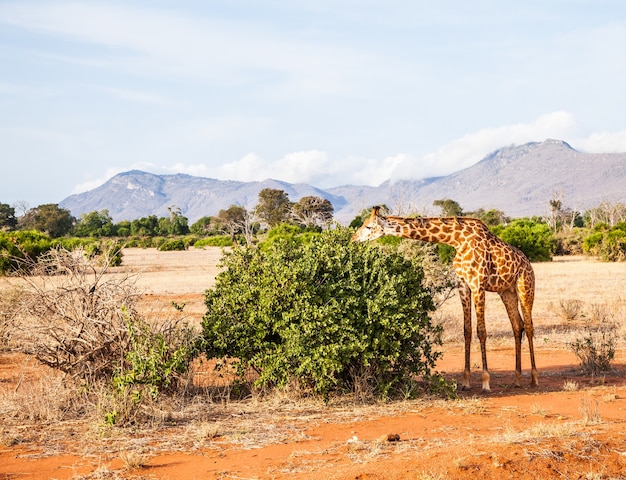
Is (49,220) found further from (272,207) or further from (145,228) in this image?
(272,207)

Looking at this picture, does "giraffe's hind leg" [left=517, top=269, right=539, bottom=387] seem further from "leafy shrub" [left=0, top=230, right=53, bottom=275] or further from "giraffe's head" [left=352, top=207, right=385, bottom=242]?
"leafy shrub" [left=0, top=230, right=53, bottom=275]

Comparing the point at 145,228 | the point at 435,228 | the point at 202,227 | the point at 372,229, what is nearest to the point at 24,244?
the point at 372,229

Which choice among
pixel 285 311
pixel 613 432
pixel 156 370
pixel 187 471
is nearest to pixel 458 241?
pixel 285 311

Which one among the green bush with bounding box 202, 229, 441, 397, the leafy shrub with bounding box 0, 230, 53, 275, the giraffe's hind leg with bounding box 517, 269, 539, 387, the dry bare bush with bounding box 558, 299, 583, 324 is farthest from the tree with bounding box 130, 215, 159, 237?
the giraffe's hind leg with bounding box 517, 269, 539, 387

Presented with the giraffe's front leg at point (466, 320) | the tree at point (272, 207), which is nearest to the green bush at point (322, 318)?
the giraffe's front leg at point (466, 320)

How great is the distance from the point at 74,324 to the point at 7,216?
81996 mm

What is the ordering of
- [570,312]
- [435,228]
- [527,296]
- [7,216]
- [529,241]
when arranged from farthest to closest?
[7,216] < [529,241] < [570,312] < [527,296] < [435,228]

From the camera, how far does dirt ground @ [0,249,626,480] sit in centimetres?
652

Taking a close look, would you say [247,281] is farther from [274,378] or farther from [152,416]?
[152,416]

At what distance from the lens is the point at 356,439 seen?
25.3 ft

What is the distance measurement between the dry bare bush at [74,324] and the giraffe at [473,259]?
A: 3.68m

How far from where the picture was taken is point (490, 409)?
938 centimetres

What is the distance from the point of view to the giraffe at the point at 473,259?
10727mm

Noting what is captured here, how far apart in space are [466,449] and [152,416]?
12.6ft
